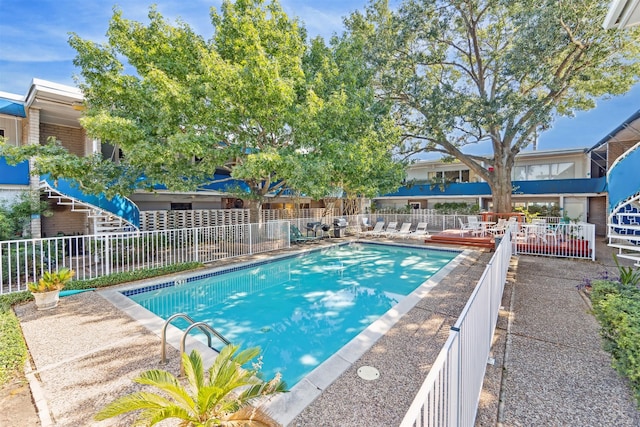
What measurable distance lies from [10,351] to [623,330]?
815 centimetres

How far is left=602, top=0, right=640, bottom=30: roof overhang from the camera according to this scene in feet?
13.6

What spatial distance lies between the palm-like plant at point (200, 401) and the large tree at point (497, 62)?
15.3 meters

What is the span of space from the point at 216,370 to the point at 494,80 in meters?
20.6

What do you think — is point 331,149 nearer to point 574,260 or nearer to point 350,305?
point 350,305

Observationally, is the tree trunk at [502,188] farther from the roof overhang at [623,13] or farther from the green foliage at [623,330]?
the green foliage at [623,330]

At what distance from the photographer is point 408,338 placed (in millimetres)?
4652

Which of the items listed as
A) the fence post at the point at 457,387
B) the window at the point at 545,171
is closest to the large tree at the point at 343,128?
the fence post at the point at 457,387

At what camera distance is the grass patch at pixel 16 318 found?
3816 mm

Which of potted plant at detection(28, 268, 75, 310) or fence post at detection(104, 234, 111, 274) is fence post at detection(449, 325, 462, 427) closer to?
potted plant at detection(28, 268, 75, 310)

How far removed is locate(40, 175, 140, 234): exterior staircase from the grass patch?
3941mm

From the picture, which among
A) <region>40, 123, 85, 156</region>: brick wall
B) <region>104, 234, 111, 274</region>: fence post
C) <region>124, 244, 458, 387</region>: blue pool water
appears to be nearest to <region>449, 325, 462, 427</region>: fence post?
<region>124, 244, 458, 387</region>: blue pool water

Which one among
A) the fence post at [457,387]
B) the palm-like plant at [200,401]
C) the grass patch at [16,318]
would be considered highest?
the fence post at [457,387]

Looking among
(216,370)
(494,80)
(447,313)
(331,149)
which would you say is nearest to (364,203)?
(494,80)

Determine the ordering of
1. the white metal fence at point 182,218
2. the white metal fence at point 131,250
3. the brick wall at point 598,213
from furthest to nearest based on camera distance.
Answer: the brick wall at point 598,213 → the white metal fence at point 182,218 → the white metal fence at point 131,250
